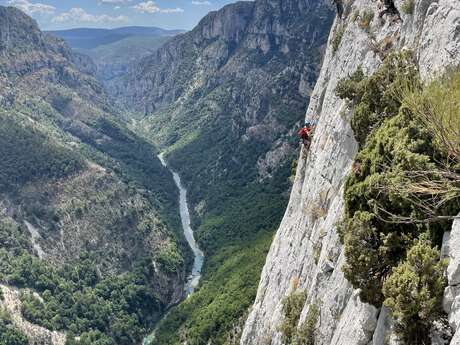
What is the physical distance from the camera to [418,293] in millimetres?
15445

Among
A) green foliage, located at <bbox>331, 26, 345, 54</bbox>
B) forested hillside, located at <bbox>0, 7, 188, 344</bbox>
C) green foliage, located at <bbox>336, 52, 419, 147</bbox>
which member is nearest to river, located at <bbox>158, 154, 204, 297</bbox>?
forested hillside, located at <bbox>0, 7, 188, 344</bbox>

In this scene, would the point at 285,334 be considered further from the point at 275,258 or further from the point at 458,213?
the point at 458,213

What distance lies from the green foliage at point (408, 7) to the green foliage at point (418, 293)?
47.7ft

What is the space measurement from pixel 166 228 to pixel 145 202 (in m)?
18.4

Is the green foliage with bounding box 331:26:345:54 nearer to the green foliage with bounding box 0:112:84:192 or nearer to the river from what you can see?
the river

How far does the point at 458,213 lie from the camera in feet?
50.4

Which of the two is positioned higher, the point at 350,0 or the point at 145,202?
the point at 350,0

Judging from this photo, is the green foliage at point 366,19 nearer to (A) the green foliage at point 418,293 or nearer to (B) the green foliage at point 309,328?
(B) the green foliage at point 309,328

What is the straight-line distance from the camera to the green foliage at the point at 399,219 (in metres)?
15.5

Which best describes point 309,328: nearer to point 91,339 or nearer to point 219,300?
point 219,300

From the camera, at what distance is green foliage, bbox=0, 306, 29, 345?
106 metres

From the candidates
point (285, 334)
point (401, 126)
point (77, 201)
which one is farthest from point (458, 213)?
point (77, 201)

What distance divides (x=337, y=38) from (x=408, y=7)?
1332 cm

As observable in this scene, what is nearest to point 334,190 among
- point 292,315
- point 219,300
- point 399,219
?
point 292,315
